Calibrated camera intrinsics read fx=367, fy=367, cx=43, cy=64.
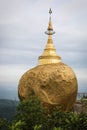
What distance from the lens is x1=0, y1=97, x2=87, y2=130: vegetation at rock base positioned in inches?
644

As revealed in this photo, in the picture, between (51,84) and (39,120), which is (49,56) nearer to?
(51,84)

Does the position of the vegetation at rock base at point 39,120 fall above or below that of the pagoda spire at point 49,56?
below

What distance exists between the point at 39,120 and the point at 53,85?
19.3 feet

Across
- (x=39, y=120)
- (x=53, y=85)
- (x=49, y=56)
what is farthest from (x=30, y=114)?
(x=49, y=56)

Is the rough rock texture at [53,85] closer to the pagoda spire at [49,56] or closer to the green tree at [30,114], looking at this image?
the pagoda spire at [49,56]

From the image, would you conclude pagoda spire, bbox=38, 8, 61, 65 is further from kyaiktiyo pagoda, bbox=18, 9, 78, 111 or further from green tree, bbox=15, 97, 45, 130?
green tree, bbox=15, 97, 45, 130

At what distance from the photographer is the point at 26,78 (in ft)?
82.3

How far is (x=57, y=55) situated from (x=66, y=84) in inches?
107

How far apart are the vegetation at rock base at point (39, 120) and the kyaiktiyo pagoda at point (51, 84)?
4.20 meters

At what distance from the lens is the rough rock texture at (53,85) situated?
24203 mm

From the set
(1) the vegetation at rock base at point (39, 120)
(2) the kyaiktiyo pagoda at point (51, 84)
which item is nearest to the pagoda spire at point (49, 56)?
(2) the kyaiktiyo pagoda at point (51, 84)

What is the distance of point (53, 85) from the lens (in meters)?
24.2

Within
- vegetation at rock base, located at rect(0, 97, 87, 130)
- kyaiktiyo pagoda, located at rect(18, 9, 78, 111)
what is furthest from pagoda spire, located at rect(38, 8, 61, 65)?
vegetation at rock base, located at rect(0, 97, 87, 130)

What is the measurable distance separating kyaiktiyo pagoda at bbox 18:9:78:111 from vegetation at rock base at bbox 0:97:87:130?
13.8 ft
